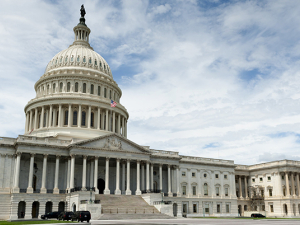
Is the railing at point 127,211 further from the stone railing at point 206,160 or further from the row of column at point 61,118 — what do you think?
the row of column at point 61,118

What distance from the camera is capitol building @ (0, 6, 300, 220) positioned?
62.5 m

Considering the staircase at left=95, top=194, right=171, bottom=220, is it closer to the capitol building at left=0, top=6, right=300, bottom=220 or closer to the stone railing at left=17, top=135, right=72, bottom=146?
the capitol building at left=0, top=6, right=300, bottom=220

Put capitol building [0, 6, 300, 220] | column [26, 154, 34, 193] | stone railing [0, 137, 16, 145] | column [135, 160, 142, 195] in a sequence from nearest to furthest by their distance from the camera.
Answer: column [26, 154, 34, 193] → capitol building [0, 6, 300, 220] → stone railing [0, 137, 16, 145] → column [135, 160, 142, 195]

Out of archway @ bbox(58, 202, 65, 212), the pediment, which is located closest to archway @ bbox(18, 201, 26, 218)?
archway @ bbox(58, 202, 65, 212)

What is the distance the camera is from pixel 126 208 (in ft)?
191

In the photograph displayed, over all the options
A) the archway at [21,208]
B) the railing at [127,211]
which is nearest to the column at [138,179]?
the railing at [127,211]

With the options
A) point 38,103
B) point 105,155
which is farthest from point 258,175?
point 38,103

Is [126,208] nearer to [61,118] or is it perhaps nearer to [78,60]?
[61,118]

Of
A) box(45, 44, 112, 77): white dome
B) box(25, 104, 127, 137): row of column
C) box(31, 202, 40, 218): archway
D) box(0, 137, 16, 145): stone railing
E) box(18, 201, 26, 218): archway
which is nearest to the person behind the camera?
box(18, 201, 26, 218): archway

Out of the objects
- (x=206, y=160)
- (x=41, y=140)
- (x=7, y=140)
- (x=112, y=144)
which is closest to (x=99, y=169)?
(x=112, y=144)

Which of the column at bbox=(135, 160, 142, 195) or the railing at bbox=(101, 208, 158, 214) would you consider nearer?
→ the railing at bbox=(101, 208, 158, 214)

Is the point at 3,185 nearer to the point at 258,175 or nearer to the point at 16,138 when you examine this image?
the point at 16,138

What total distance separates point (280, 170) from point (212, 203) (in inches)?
901

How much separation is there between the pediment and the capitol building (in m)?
0.22
